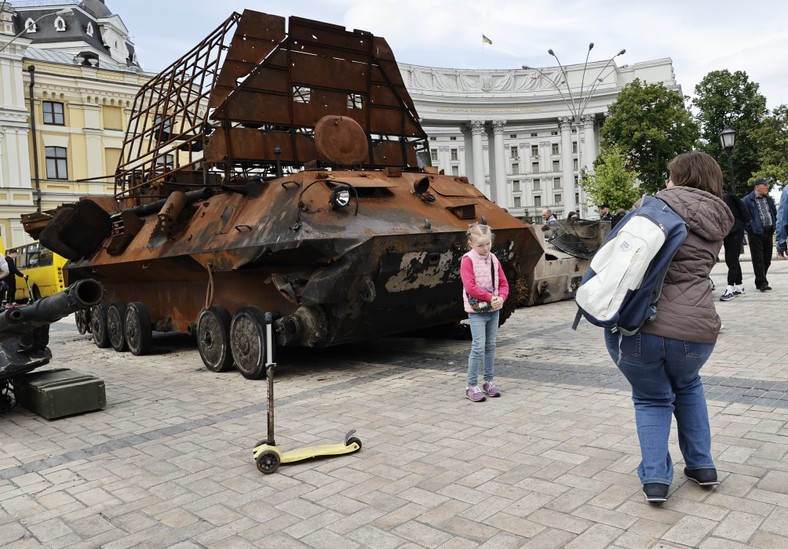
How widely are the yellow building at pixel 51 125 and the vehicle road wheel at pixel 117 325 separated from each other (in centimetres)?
2512

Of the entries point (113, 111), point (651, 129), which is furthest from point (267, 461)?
point (651, 129)

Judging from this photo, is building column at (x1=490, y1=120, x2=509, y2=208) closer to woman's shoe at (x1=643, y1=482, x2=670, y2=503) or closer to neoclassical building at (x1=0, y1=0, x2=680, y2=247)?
neoclassical building at (x1=0, y1=0, x2=680, y2=247)

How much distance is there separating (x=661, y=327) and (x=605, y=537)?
1.01 meters

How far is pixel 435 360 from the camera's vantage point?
8172 millimetres

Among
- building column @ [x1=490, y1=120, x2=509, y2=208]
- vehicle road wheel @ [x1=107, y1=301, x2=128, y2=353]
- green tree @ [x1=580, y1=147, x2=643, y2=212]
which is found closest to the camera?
vehicle road wheel @ [x1=107, y1=301, x2=128, y2=353]

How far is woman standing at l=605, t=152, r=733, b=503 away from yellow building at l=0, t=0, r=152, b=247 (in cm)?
3401

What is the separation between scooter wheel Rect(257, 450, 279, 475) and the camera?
4293 mm

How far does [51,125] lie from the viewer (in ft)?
120

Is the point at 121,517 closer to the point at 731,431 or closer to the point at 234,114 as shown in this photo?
the point at 731,431

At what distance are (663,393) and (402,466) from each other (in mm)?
1638

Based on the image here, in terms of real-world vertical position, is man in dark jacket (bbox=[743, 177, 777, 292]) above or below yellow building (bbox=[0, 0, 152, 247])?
below

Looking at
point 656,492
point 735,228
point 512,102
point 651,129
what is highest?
point 512,102

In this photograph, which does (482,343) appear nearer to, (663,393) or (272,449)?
(272,449)

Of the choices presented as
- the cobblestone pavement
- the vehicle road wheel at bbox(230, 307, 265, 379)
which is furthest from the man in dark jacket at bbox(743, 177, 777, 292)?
the vehicle road wheel at bbox(230, 307, 265, 379)
